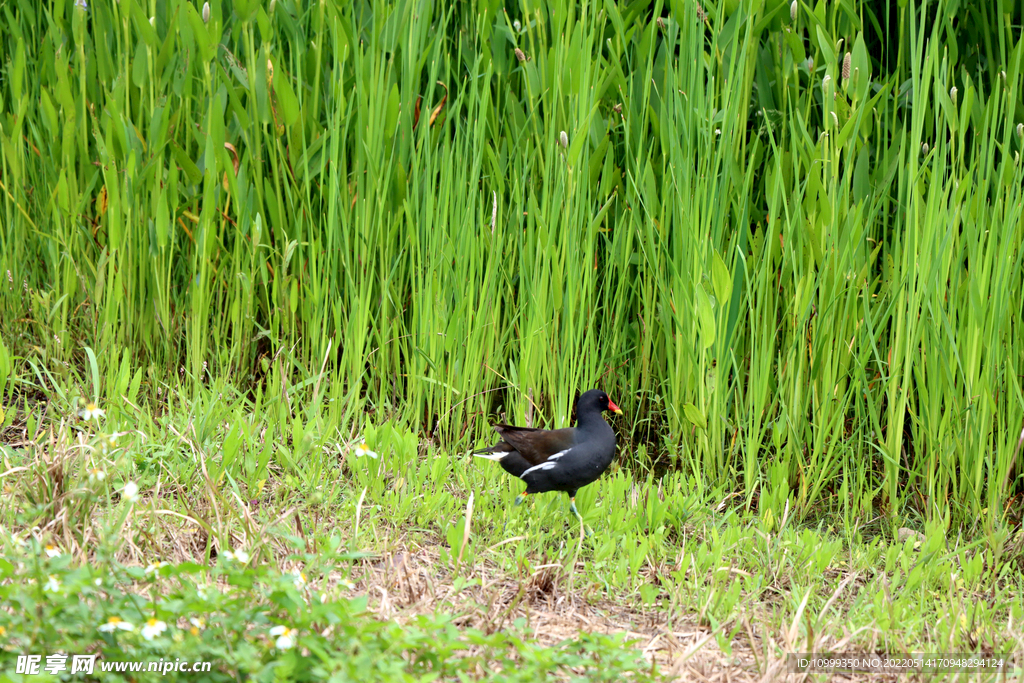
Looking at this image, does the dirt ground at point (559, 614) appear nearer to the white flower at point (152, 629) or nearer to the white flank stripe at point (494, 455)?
the white flank stripe at point (494, 455)

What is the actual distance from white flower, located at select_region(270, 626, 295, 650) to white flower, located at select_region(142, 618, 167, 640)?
22 centimetres

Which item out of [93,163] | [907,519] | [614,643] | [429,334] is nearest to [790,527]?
[907,519]

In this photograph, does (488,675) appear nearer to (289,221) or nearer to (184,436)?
(184,436)

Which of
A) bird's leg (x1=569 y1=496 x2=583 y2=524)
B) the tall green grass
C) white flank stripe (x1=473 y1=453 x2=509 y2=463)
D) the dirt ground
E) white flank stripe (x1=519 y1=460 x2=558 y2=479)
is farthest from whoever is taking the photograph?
the tall green grass

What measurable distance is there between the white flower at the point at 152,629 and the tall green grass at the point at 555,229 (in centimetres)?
115

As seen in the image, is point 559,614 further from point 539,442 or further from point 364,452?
point 364,452

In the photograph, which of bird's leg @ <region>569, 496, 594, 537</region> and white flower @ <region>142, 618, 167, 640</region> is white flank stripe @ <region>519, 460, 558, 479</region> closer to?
bird's leg @ <region>569, 496, 594, 537</region>

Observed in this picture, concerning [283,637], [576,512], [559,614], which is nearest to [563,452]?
[576,512]

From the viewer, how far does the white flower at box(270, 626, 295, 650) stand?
1.72m

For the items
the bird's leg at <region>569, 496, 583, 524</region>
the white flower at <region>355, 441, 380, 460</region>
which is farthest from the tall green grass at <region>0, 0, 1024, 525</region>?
the bird's leg at <region>569, 496, 583, 524</region>

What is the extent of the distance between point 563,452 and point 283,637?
122 centimetres

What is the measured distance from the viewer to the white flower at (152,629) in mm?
1705

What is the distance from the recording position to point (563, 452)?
2756mm

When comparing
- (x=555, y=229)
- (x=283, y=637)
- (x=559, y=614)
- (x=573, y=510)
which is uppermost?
(x=555, y=229)
